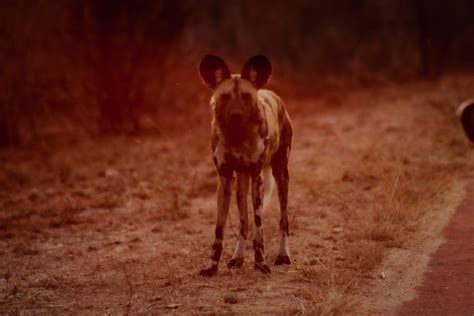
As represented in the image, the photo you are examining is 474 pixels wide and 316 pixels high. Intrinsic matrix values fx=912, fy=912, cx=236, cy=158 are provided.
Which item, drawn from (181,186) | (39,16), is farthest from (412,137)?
(39,16)

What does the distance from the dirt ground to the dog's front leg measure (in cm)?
8

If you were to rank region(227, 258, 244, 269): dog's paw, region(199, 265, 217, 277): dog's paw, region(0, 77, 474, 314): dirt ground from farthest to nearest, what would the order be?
1. region(227, 258, 244, 269): dog's paw
2. region(199, 265, 217, 277): dog's paw
3. region(0, 77, 474, 314): dirt ground

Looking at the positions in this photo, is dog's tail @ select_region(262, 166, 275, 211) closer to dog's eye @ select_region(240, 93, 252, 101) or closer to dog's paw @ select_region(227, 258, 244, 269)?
dog's paw @ select_region(227, 258, 244, 269)

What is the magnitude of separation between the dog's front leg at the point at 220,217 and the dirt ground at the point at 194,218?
0.26ft

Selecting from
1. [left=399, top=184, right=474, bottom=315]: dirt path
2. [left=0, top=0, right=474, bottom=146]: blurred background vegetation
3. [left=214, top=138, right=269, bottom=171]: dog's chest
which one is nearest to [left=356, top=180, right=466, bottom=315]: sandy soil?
[left=399, top=184, right=474, bottom=315]: dirt path

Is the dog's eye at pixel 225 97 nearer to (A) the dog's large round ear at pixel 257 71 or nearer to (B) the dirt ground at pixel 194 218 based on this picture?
(A) the dog's large round ear at pixel 257 71

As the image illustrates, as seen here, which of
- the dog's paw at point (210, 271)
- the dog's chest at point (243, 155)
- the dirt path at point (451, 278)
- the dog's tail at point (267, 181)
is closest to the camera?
the dirt path at point (451, 278)

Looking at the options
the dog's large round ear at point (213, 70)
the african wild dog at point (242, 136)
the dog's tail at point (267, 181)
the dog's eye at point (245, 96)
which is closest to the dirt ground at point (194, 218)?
the african wild dog at point (242, 136)

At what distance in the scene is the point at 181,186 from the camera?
8836 millimetres

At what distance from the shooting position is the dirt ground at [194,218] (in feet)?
16.4

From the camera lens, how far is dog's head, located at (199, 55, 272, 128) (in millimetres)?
5121

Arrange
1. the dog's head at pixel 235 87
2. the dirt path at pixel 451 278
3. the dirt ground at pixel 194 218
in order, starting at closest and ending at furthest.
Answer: the dirt path at pixel 451 278
the dirt ground at pixel 194 218
the dog's head at pixel 235 87

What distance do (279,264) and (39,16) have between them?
911 centimetres

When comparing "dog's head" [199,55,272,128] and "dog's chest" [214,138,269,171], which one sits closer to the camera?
"dog's head" [199,55,272,128]
